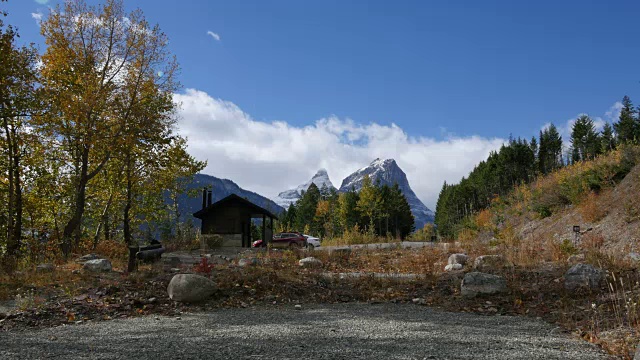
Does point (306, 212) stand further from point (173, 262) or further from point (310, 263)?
point (310, 263)

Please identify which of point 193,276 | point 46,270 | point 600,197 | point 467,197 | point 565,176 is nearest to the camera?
point 193,276

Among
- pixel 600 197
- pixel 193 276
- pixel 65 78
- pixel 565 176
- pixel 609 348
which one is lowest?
pixel 609 348

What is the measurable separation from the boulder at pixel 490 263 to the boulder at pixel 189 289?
621cm

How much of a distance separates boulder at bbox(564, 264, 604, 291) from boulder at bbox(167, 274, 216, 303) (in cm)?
669

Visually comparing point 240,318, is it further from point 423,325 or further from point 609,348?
point 609,348

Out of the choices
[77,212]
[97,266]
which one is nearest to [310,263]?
[97,266]

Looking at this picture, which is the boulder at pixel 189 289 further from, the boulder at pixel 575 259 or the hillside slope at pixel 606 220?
the hillside slope at pixel 606 220

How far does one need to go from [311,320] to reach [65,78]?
15.3 metres

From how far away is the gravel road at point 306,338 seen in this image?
473 cm

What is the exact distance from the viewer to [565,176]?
84.7 feet

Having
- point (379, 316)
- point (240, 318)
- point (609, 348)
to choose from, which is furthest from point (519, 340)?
point (240, 318)

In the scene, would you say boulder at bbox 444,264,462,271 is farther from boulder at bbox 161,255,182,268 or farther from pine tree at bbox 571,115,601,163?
pine tree at bbox 571,115,601,163

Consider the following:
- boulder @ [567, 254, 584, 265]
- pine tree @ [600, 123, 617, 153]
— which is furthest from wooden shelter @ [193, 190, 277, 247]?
pine tree @ [600, 123, 617, 153]

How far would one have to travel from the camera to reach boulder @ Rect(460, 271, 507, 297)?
8.35m
